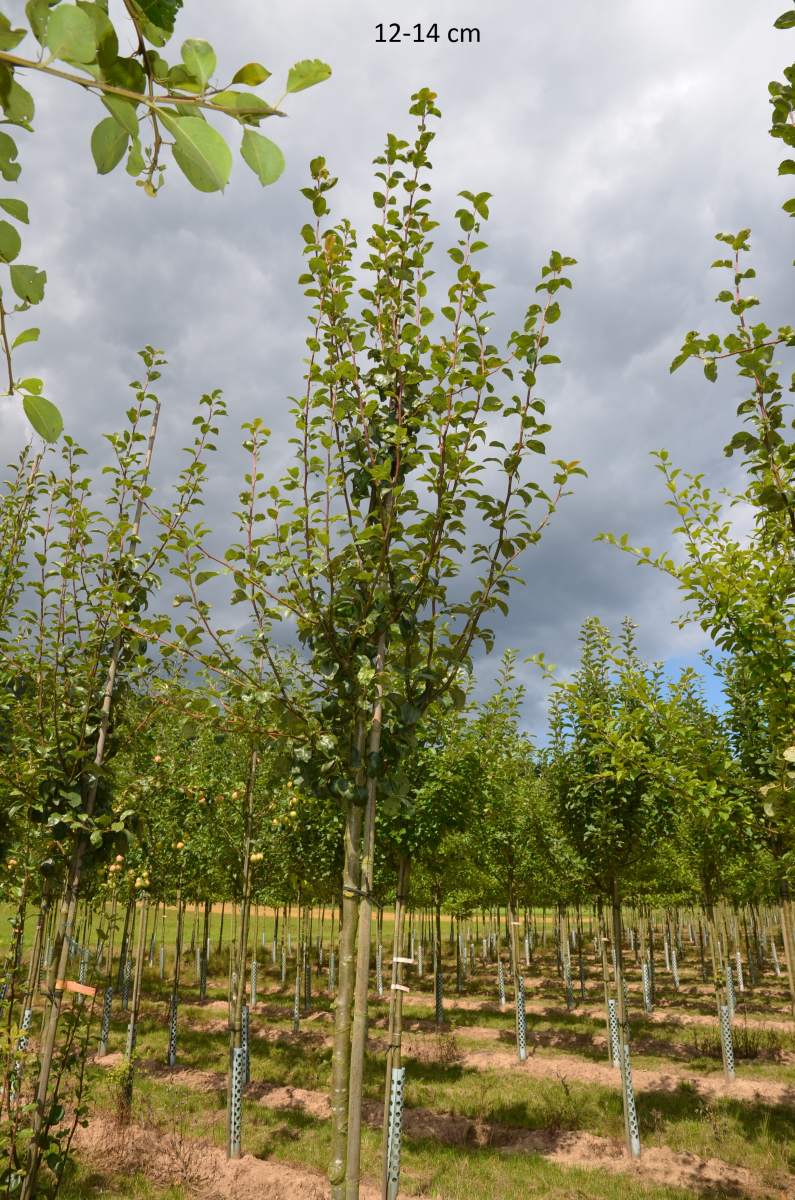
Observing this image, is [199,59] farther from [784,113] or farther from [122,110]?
[784,113]

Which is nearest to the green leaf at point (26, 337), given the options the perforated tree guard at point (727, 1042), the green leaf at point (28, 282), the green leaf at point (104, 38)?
the green leaf at point (28, 282)

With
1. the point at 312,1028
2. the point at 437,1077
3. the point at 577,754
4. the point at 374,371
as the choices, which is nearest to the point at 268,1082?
the point at 437,1077

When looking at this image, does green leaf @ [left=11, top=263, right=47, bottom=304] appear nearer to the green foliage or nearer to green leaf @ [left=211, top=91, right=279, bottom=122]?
green leaf @ [left=211, top=91, right=279, bottom=122]

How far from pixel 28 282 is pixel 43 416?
0.23 metres

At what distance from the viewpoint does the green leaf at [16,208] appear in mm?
923

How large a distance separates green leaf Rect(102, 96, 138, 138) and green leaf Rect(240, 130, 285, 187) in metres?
0.12

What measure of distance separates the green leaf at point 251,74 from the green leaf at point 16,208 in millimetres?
408

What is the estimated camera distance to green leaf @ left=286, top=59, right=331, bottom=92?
Result: 685mm

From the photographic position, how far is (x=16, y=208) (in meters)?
0.93

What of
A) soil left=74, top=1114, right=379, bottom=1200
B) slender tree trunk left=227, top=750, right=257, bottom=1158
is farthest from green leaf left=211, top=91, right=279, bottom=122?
soil left=74, top=1114, right=379, bottom=1200

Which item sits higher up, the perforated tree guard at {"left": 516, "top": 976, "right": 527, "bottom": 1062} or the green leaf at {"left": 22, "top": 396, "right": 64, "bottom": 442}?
the green leaf at {"left": 22, "top": 396, "right": 64, "bottom": 442}

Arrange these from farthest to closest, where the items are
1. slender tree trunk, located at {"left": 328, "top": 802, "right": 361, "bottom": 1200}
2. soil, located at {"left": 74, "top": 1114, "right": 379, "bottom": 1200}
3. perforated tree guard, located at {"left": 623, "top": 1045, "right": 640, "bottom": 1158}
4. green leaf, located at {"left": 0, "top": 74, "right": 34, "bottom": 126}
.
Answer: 1. perforated tree guard, located at {"left": 623, "top": 1045, "right": 640, "bottom": 1158}
2. soil, located at {"left": 74, "top": 1114, "right": 379, "bottom": 1200}
3. slender tree trunk, located at {"left": 328, "top": 802, "right": 361, "bottom": 1200}
4. green leaf, located at {"left": 0, "top": 74, "right": 34, "bottom": 126}

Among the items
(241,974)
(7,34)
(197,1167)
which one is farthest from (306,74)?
(197,1167)

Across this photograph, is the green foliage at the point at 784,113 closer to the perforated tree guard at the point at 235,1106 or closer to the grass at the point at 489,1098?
the grass at the point at 489,1098
